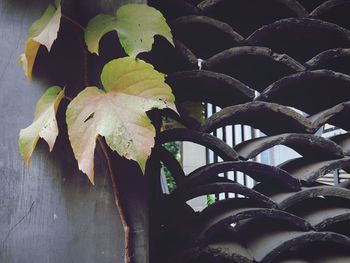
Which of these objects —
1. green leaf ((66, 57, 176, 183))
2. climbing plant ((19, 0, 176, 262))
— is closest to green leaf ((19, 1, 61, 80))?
climbing plant ((19, 0, 176, 262))

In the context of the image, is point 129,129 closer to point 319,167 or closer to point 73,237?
point 73,237

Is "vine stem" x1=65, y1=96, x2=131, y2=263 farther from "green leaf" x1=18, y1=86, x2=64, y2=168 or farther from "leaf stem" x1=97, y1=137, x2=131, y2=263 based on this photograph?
"green leaf" x1=18, y1=86, x2=64, y2=168

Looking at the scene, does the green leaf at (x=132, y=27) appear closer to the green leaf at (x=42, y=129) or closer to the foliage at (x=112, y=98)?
the foliage at (x=112, y=98)

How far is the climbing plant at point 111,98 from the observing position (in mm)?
673

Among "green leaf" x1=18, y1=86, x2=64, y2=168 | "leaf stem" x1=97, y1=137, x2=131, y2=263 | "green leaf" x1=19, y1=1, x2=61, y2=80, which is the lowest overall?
"leaf stem" x1=97, y1=137, x2=131, y2=263

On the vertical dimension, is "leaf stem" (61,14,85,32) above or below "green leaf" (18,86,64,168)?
above

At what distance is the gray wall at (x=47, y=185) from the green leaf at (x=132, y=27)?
0.21ft

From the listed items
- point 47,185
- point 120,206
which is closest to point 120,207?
point 120,206

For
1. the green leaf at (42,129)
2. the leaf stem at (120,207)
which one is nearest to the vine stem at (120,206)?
the leaf stem at (120,207)

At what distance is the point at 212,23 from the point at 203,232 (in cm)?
53

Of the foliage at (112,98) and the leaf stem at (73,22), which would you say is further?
the leaf stem at (73,22)

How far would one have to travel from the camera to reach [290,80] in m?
0.95

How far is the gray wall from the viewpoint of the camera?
0.75m

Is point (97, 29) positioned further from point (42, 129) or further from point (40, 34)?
point (42, 129)
